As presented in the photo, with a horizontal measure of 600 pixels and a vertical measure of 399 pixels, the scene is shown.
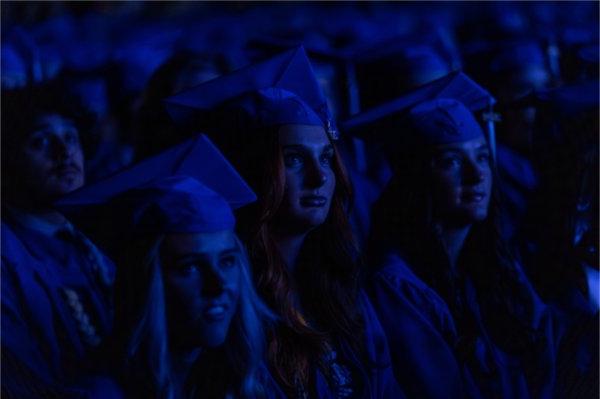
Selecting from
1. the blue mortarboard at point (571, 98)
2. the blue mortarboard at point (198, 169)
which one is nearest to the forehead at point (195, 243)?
the blue mortarboard at point (198, 169)

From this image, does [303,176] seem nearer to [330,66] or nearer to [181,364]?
[330,66]

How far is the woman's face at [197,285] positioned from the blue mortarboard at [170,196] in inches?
1.5

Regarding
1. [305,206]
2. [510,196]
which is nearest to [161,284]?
[305,206]

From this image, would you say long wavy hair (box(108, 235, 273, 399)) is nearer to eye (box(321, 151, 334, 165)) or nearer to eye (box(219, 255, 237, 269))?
eye (box(219, 255, 237, 269))

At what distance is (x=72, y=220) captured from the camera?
2244mm

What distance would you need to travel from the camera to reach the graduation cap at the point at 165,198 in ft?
7.16

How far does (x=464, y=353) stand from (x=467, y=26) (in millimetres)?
970

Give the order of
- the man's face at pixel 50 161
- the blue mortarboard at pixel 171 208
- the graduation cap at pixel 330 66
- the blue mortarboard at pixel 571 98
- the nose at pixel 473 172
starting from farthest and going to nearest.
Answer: the blue mortarboard at pixel 571 98 → the nose at pixel 473 172 → the graduation cap at pixel 330 66 → the man's face at pixel 50 161 → the blue mortarboard at pixel 171 208

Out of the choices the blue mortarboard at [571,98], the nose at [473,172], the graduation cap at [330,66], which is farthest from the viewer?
the blue mortarboard at [571,98]

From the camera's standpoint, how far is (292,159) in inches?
91.5

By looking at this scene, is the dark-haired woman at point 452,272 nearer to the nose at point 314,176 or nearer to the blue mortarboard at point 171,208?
the nose at point 314,176

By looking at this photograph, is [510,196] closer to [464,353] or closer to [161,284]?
[464,353]

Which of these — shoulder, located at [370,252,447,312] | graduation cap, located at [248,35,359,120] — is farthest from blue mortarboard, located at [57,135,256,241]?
shoulder, located at [370,252,447,312]

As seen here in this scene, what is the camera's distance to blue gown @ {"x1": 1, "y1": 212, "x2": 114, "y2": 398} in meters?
2.22
